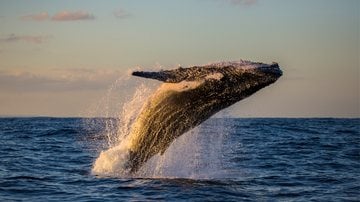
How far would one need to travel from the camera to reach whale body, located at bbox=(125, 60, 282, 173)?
36.0 ft

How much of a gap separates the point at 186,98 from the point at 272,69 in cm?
212

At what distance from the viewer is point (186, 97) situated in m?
11.8

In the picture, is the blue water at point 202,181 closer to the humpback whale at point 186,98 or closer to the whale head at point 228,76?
the humpback whale at point 186,98

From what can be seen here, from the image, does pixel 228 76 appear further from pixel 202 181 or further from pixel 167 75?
pixel 202 181

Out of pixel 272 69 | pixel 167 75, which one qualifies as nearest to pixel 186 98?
pixel 167 75

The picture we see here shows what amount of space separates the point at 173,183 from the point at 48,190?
2819mm

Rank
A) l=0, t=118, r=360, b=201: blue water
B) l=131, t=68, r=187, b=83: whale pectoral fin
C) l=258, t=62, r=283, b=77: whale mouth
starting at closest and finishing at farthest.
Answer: l=258, t=62, r=283, b=77: whale mouth, l=131, t=68, r=187, b=83: whale pectoral fin, l=0, t=118, r=360, b=201: blue water

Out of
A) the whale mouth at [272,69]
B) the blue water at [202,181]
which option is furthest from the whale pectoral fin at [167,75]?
the whale mouth at [272,69]

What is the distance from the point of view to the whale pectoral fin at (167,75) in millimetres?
10688

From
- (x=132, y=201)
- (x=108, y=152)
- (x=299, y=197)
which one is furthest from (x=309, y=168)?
(x=132, y=201)

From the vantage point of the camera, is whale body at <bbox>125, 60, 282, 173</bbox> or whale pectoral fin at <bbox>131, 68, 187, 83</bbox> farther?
whale body at <bbox>125, 60, 282, 173</bbox>

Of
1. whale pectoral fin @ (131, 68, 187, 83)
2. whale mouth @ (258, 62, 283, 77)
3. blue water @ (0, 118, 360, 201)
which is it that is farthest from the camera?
blue water @ (0, 118, 360, 201)

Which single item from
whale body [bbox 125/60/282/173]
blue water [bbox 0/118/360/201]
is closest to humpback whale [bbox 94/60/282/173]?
whale body [bbox 125/60/282/173]

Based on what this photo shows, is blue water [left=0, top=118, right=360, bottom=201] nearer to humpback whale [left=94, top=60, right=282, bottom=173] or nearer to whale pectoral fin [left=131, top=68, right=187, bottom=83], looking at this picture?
humpback whale [left=94, top=60, right=282, bottom=173]
